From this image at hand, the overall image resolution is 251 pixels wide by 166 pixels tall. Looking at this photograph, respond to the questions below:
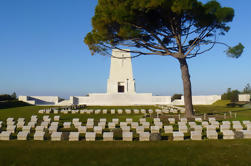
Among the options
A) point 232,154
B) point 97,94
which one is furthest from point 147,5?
point 97,94

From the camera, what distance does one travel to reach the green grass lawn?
6469mm

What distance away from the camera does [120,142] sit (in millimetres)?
9078

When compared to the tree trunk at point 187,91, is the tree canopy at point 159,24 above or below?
above

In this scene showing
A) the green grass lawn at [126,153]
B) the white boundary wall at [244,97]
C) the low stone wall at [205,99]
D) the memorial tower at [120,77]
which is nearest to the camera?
the green grass lawn at [126,153]

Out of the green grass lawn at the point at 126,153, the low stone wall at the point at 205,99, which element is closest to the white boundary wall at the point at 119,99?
the low stone wall at the point at 205,99

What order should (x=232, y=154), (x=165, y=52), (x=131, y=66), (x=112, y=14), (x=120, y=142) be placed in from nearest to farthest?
(x=232, y=154) < (x=120, y=142) < (x=112, y=14) < (x=165, y=52) < (x=131, y=66)

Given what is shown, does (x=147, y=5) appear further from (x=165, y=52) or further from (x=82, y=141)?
(x=82, y=141)

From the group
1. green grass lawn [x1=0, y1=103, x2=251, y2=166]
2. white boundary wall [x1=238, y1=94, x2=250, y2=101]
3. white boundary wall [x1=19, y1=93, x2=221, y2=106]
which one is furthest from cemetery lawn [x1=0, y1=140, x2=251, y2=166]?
white boundary wall [x1=238, y1=94, x2=250, y2=101]

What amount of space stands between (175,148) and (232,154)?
1.79 meters

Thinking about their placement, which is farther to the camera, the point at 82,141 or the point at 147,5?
the point at 147,5

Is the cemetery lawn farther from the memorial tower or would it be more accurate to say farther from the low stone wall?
the low stone wall

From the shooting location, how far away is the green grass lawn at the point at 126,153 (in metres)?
6.47

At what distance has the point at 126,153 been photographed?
290 inches

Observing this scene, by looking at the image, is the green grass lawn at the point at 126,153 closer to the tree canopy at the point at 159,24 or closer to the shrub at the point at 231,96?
the tree canopy at the point at 159,24
